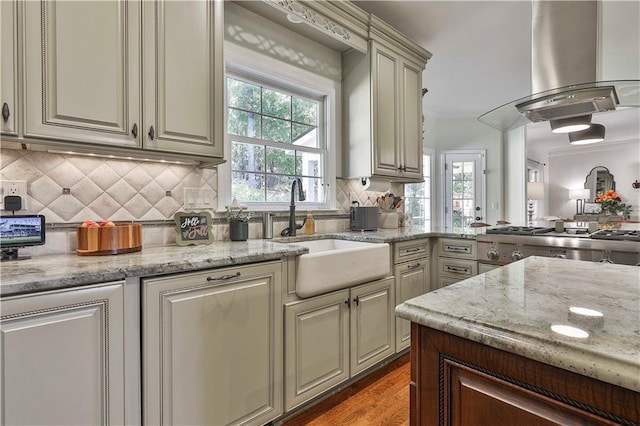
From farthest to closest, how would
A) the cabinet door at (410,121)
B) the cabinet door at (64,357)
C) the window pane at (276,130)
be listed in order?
the cabinet door at (410,121), the window pane at (276,130), the cabinet door at (64,357)

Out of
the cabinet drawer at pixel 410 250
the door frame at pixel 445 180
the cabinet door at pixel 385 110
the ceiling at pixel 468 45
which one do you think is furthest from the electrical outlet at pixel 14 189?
the door frame at pixel 445 180

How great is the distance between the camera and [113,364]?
3.78ft

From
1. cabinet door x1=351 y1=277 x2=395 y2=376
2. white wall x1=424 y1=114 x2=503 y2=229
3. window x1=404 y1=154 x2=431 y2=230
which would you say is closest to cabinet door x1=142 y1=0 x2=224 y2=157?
cabinet door x1=351 y1=277 x2=395 y2=376

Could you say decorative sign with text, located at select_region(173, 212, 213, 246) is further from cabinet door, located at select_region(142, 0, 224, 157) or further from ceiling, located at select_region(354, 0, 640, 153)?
ceiling, located at select_region(354, 0, 640, 153)

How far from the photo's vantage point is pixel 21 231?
134 centimetres

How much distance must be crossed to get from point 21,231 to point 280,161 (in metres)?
1.59

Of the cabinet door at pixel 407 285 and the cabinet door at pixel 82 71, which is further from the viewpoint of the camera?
the cabinet door at pixel 407 285

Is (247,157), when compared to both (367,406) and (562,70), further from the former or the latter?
(562,70)

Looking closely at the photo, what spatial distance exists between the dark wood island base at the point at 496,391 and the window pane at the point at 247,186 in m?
1.76

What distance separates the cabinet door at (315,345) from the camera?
1.69m

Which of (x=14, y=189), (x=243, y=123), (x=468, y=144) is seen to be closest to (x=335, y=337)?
(x=243, y=123)

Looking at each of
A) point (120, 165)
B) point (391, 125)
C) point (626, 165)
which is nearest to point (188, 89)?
point (120, 165)

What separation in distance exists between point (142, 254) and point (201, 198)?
0.59 meters

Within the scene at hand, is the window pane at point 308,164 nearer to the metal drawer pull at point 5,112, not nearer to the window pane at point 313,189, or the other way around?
the window pane at point 313,189
